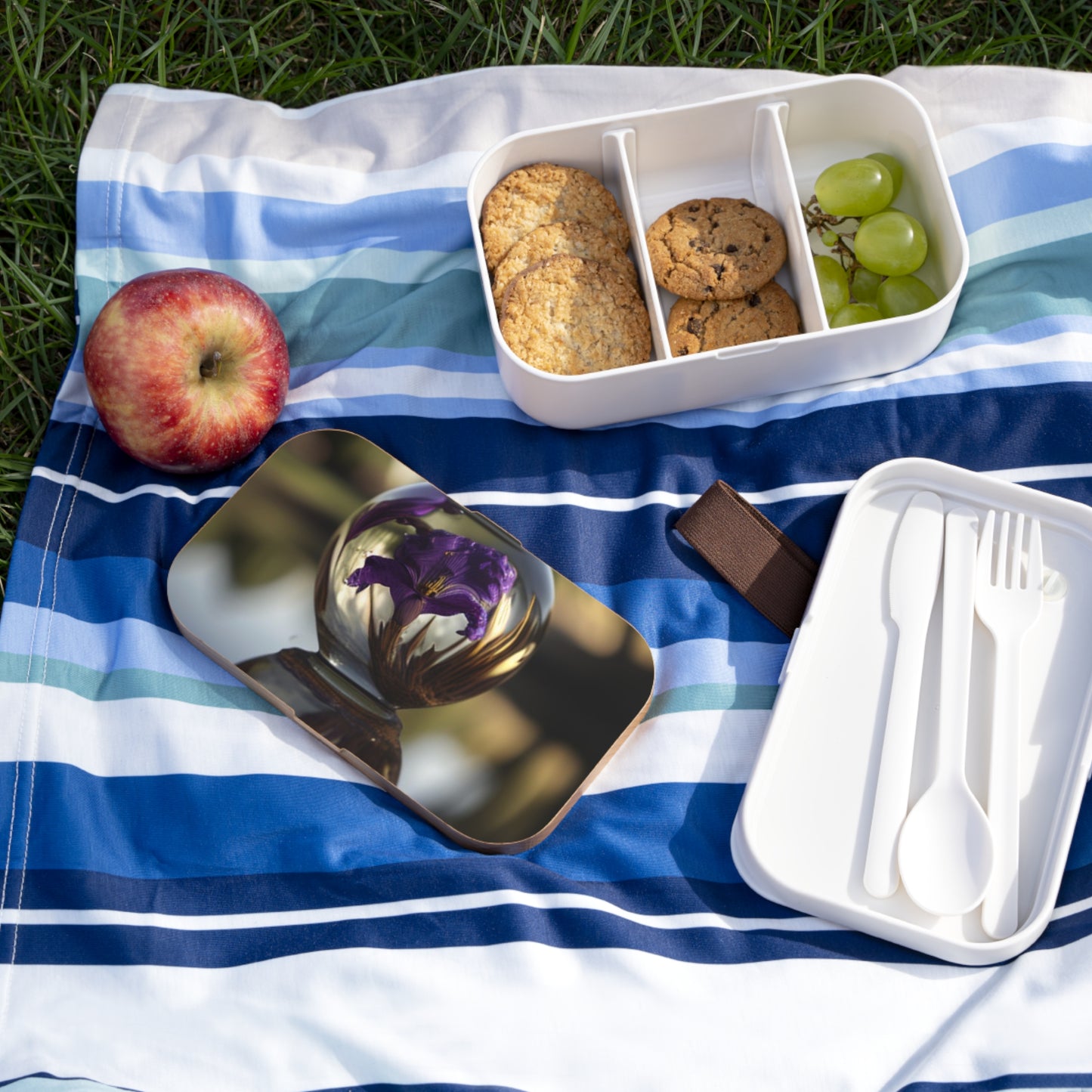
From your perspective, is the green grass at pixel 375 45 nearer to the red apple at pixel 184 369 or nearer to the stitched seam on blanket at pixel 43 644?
the stitched seam on blanket at pixel 43 644

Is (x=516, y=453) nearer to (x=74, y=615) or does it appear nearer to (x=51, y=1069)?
(x=74, y=615)

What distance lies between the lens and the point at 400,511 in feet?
3.19

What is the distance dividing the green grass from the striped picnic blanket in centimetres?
7

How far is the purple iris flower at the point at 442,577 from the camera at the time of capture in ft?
3.07

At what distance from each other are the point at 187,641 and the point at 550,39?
0.70m

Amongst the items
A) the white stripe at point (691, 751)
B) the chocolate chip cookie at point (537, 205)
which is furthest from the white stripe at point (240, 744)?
the chocolate chip cookie at point (537, 205)

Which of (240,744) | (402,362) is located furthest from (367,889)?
(402,362)

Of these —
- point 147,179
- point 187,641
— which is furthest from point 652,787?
point 147,179

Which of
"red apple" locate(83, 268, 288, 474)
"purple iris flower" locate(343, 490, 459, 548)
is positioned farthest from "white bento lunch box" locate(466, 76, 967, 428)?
"red apple" locate(83, 268, 288, 474)

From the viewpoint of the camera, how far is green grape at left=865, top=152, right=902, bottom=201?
0.97 meters

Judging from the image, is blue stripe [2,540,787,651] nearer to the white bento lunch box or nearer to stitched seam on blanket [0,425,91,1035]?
stitched seam on blanket [0,425,91,1035]

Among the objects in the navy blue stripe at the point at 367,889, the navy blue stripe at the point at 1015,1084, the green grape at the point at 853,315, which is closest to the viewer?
the navy blue stripe at the point at 1015,1084

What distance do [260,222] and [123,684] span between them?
46 centimetres

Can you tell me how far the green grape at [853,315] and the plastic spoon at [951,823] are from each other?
27cm
